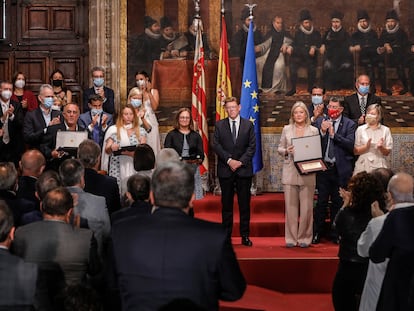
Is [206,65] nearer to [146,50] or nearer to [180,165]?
[146,50]

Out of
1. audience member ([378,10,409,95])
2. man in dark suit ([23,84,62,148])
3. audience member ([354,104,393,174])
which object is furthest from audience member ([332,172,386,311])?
audience member ([378,10,409,95])

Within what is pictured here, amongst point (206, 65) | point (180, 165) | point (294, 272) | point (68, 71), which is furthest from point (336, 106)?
point (180, 165)

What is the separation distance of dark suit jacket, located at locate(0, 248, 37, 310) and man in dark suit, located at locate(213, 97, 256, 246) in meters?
5.59

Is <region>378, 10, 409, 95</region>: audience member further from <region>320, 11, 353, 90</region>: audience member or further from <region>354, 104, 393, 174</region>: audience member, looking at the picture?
<region>354, 104, 393, 174</region>: audience member

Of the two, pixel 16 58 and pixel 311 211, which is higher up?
pixel 16 58

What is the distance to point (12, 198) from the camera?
6387 mm

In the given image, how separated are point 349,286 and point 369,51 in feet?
24.4

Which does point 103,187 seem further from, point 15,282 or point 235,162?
point 235,162

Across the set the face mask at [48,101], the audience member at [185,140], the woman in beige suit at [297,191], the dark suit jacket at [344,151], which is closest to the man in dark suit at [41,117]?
the face mask at [48,101]

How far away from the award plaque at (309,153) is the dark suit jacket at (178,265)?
5.93 meters

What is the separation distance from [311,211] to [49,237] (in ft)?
17.7

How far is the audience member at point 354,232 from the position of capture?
21.7 ft

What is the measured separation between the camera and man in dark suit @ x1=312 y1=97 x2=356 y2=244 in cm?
1041

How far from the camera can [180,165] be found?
4.28m
